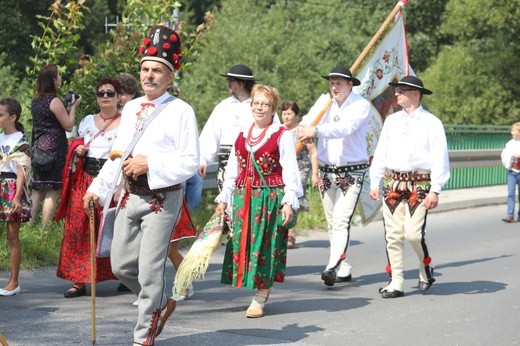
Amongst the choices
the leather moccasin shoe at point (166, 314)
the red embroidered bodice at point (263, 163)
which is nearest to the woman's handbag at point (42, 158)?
the red embroidered bodice at point (263, 163)

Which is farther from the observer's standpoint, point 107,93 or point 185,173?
point 107,93

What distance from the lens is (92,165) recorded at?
9.24 meters

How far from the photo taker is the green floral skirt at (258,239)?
8.47m

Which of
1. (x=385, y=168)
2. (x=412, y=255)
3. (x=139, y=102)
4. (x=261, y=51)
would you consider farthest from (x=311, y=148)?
(x=261, y=51)

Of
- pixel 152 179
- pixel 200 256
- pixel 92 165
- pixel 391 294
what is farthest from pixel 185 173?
pixel 391 294

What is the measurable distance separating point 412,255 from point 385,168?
299cm

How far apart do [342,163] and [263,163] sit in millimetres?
1974

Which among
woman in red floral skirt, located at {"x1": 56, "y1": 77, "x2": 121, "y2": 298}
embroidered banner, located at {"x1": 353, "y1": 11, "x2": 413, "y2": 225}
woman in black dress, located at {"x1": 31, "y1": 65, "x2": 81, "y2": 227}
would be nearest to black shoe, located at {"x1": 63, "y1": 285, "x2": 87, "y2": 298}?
woman in red floral skirt, located at {"x1": 56, "y1": 77, "x2": 121, "y2": 298}

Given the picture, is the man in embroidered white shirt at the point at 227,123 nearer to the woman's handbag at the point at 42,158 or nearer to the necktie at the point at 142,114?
the woman's handbag at the point at 42,158

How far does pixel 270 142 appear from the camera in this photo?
847cm

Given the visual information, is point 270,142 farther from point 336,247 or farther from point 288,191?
point 336,247

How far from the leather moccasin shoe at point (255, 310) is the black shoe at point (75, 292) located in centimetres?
154

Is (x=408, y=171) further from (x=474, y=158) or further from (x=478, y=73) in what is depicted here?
(x=478, y=73)

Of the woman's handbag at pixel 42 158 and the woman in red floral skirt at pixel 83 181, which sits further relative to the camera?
the woman's handbag at pixel 42 158
